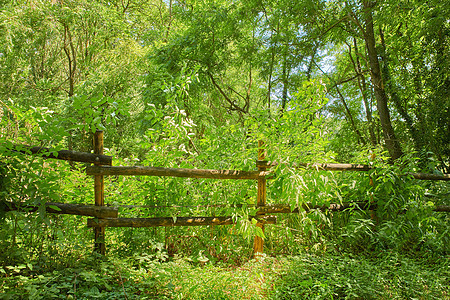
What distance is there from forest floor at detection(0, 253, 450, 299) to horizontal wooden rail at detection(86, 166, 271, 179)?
828 mm

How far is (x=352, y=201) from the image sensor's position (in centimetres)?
411

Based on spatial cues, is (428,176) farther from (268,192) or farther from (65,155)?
(65,155)

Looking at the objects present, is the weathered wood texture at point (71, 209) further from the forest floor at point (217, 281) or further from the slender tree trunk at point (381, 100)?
the slender tree trunk at point (381, 100)

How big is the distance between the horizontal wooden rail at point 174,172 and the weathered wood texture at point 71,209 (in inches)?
13.5

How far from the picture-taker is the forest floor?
2.35 m

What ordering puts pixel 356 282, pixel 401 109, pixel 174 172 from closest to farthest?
1. pixel 356 282
2. pixel 174 172
3. pixel 401 109

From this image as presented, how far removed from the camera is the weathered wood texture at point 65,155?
261cm

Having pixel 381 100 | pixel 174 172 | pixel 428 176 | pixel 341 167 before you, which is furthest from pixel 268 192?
pixel 381 100

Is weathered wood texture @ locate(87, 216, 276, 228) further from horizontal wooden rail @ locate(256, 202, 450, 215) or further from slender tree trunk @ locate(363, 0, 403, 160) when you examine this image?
slender tree trunk @ locate(363, 0, 403, 160)

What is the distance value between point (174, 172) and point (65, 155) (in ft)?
3.44

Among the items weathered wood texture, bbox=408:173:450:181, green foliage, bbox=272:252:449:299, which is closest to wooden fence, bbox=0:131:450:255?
green foliage, bbox=272:252:449:299

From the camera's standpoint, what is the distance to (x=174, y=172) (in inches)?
126

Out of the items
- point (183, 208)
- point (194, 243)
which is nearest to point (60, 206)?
point (183, 208)

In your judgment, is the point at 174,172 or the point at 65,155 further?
the point at 174,172
